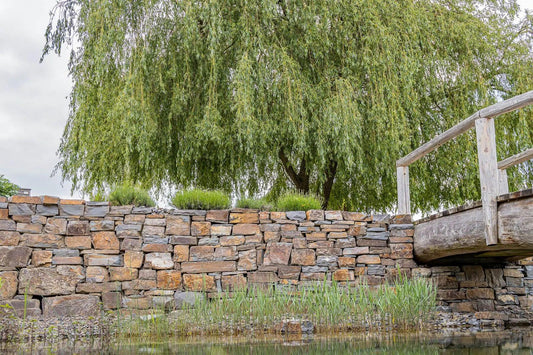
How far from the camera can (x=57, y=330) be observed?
5.75m

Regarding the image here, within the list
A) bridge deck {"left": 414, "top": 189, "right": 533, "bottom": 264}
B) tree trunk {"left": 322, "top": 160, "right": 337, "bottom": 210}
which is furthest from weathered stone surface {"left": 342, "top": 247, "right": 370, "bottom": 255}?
tree trunk {"left": 322, "top": 160, "right": 337, "bottom": 210}

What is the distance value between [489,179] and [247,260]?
3.25 m

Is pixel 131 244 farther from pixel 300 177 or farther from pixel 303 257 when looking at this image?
pixel 300 177

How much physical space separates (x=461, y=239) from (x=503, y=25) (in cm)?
756

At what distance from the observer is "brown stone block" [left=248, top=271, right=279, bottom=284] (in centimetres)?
698

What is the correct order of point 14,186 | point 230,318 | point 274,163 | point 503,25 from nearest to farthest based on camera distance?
point 230,318 < point 274,163 < point 503,25 < point 14,186

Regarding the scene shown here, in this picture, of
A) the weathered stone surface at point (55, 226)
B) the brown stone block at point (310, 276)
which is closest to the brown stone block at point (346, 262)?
the brown stone block at point (310, 276)

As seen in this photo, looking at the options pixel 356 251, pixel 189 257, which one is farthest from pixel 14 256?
pixel 356 251

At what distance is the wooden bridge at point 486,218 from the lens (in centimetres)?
491

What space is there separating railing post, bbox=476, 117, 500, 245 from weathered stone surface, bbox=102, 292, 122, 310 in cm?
437

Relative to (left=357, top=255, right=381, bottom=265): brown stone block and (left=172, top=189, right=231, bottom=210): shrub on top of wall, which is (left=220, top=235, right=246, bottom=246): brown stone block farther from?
(left=357, top=255, right=381, bottom=265): brown stone block

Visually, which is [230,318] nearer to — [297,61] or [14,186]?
[297,61]

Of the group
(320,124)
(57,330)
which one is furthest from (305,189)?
(57,330)

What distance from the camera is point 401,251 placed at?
736 cm
